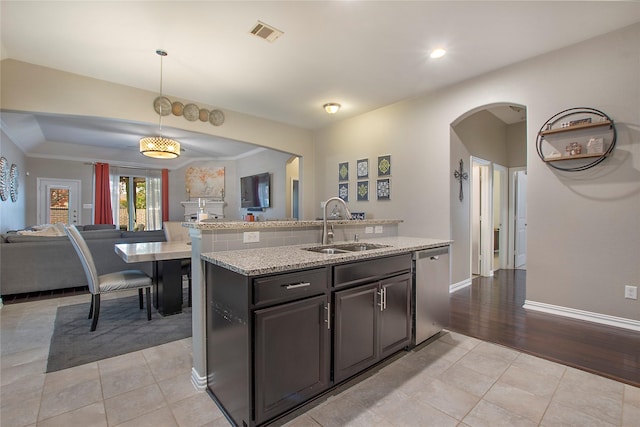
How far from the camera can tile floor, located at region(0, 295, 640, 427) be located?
1.58m

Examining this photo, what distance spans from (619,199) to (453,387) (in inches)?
100

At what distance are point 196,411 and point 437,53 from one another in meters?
3.83

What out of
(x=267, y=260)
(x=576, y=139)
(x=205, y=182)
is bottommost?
(x=267, y=260)

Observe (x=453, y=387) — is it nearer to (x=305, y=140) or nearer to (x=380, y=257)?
(x=380, y=257)

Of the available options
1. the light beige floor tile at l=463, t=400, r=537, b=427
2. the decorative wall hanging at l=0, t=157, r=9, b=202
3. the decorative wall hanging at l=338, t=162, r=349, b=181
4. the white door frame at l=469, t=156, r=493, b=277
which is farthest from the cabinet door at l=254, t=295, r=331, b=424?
the decorative wall hanging at l=0, t=157, r=9, b=202

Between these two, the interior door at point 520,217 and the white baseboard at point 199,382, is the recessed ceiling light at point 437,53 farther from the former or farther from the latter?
the white baseboard at point 199,382

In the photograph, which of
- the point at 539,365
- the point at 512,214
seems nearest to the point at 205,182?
the point at 512,214

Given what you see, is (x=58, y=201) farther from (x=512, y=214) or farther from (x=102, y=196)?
(x=512, y=214)

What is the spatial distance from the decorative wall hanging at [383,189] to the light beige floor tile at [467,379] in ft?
9.54

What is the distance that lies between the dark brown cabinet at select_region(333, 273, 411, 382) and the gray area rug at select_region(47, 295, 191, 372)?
170cm

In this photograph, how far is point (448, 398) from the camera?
1763mm

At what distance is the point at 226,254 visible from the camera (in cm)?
182

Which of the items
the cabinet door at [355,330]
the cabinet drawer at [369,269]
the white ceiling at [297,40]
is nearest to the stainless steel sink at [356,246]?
the cabinet drawer at [369,269]

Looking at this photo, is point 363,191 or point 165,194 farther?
point 165,194
